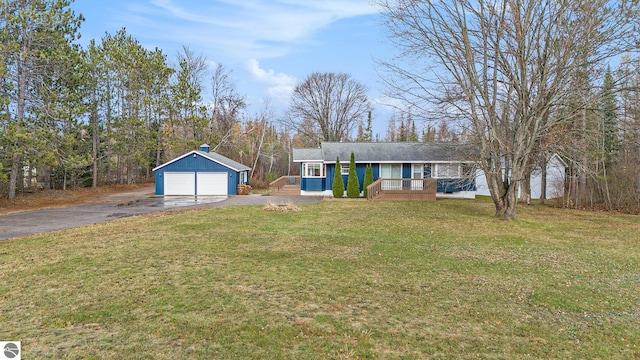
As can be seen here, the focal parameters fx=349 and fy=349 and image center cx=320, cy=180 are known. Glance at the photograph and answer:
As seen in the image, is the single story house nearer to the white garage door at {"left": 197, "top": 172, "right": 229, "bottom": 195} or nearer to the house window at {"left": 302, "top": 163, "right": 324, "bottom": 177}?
the house window at {"left": 302, "top": 163, "right": 324, "bottom": 177}

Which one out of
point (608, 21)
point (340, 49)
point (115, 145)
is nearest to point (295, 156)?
point (340, 49)

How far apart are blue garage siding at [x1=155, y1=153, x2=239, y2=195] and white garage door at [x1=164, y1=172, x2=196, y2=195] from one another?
11.0 inches

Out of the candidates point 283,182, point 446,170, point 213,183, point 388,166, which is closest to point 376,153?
point 388,166

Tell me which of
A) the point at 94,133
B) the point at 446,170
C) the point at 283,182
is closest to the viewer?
the point at 446,170

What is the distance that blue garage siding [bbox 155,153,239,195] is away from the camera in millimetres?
24250

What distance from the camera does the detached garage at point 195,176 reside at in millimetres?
24266

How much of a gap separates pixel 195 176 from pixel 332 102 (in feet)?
68.1

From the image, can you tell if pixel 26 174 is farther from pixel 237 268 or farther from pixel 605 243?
pixel 605 243

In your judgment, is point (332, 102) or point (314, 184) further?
point (332, 102)

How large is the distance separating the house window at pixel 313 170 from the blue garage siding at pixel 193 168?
5.32 metres

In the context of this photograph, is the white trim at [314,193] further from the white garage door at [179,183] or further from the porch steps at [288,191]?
the white garage door at [179,183]

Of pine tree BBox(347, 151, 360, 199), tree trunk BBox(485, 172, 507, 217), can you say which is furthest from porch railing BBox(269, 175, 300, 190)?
tree trunk BBox(485, 172, 507, 217)

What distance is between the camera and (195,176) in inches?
965

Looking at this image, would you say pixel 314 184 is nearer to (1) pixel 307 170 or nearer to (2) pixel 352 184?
(1) pixel 307 170
